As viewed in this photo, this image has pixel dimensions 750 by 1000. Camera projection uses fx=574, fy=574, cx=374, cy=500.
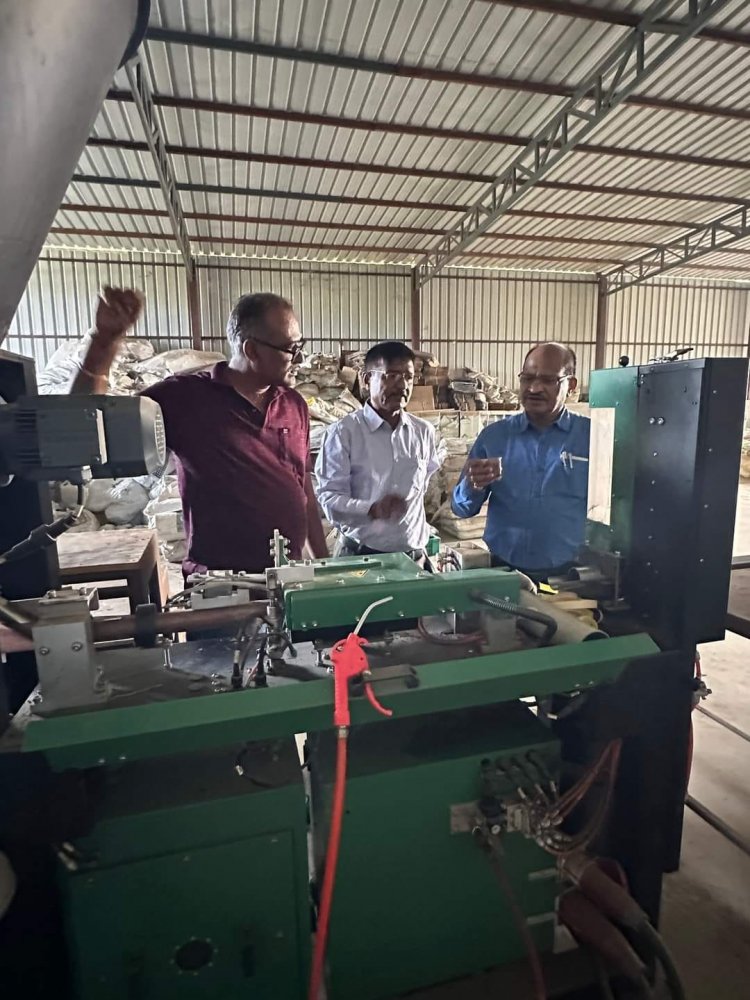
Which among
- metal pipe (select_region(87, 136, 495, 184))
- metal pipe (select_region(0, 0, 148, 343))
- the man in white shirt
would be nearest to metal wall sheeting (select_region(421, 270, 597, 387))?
metal pipe (select_region(87, 136, 495, 184))

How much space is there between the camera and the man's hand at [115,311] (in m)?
1.24

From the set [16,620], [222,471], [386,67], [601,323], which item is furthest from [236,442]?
[601,323]

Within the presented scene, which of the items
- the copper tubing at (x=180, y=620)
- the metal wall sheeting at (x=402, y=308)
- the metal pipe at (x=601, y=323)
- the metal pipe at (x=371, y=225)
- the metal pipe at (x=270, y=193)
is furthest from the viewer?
the metal pipe at (x=601, y=323)

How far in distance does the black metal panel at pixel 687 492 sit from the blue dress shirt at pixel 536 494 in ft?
1.80

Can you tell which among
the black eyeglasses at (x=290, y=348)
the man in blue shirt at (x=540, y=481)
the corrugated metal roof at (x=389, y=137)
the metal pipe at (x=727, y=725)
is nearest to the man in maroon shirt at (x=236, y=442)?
the black eyeglasses at (x=290, y=348)

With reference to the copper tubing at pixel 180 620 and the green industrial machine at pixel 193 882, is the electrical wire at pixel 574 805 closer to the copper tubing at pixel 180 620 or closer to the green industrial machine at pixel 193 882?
the green industrial machine at pixel 193 882

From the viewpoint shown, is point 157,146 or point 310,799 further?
point 157,146

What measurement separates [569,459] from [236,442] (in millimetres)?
1040

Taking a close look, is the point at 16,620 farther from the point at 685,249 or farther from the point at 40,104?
the point at 685,249

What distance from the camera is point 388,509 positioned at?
76.5 inches

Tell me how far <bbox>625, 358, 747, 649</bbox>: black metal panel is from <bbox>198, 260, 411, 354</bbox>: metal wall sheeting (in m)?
8.29

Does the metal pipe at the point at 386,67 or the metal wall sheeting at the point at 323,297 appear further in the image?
the metal wall sheeting at the point at 323,297

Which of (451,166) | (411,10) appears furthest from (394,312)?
(411,10)

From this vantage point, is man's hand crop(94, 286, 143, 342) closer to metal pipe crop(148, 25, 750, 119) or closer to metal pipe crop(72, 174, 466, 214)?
metal pipe crop(148, 25, 750, 119)
